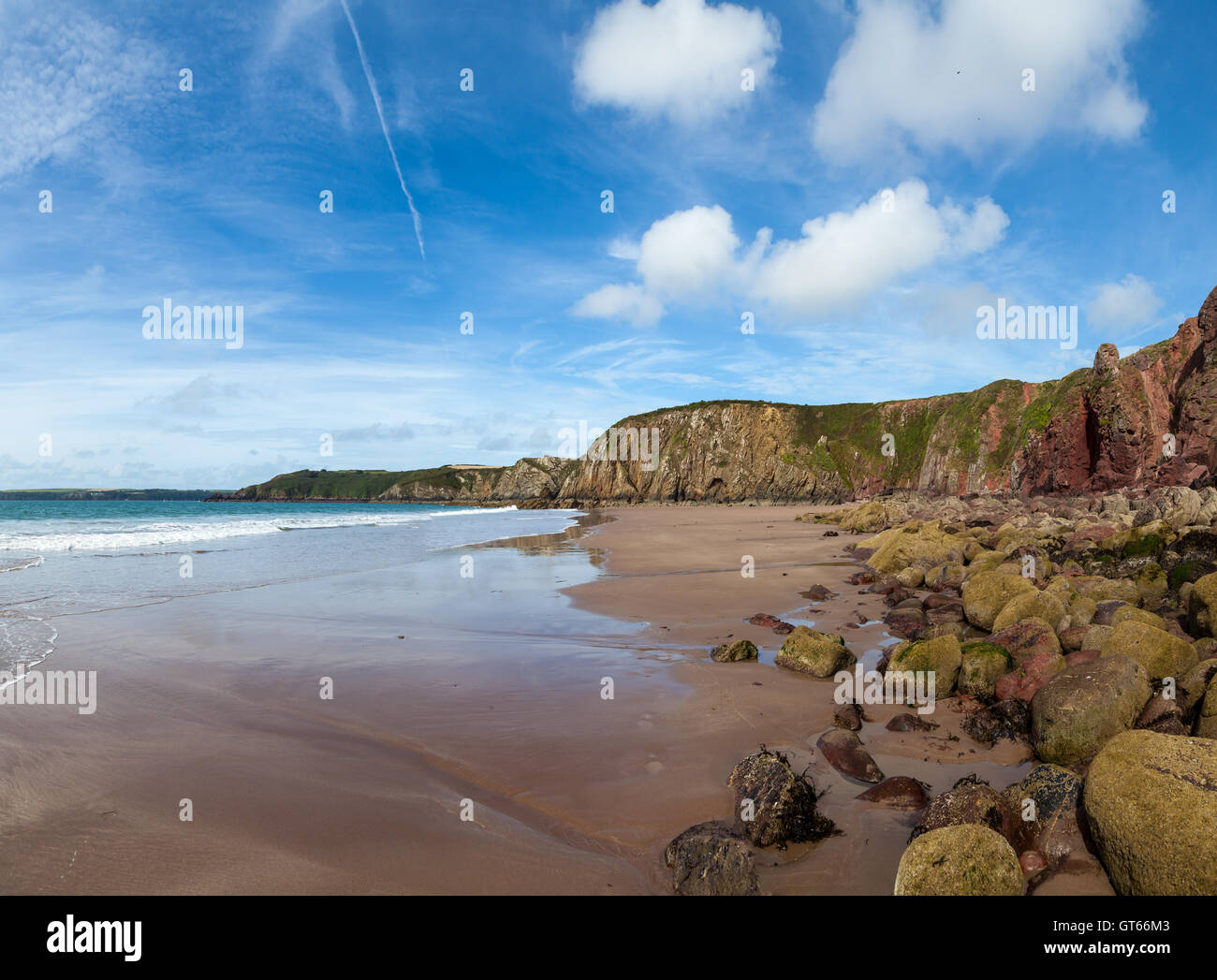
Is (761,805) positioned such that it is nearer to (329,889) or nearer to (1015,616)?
(329,889)

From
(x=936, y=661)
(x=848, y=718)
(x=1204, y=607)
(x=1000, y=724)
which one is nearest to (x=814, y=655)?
(x=936, y=661)

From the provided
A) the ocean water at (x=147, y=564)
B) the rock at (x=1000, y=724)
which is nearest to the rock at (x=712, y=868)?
the rock at (x=1000, y=724)

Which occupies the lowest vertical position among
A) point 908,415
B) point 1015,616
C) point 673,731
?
point 673,731

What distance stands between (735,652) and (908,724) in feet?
10.2

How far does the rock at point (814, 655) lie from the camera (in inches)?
348

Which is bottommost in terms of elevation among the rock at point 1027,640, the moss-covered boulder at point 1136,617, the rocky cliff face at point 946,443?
the rock at point 1027,640

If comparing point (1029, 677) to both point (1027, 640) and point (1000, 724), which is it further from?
point (1027, 640)

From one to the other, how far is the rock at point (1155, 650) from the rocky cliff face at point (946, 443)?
79.4ft

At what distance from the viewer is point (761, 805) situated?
A: 4.82m

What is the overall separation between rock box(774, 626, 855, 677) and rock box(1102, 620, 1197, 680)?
3.18 m

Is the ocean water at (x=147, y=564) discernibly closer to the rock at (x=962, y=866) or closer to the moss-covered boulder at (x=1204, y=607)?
the rock at (x=962, y=866)

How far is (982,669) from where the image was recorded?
7.57 m
